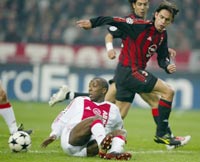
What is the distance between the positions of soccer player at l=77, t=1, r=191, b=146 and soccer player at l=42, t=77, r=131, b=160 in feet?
Answer: 5.24

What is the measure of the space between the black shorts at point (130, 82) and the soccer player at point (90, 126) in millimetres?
1651

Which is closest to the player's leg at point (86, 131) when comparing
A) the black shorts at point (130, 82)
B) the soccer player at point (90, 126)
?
the soccer player at point (90, 126)

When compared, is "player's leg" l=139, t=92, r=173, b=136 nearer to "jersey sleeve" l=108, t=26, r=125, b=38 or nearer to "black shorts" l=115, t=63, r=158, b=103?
"black shorts" l=115, t=63, r=158, b=103

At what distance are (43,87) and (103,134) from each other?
41.8 ft

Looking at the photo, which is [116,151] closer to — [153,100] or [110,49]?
[110,49]

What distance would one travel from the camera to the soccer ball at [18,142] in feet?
31.6

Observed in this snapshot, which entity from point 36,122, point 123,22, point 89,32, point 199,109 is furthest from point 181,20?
point 123,22

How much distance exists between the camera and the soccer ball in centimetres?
962

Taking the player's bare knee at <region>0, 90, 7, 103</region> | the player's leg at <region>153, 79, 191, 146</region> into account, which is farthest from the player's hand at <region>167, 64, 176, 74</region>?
the player's bare knee at <region>0, 90, 7, 103</region>

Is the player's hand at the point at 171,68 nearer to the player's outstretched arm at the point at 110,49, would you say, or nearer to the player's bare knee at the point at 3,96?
the player's outstretched arm at the point at 110,49

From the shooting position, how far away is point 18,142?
9625 millimetres

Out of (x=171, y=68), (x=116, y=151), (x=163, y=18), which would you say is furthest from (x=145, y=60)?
(x=116, y=151)

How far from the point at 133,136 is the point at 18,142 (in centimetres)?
394

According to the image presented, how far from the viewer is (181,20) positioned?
24281 millimetres
